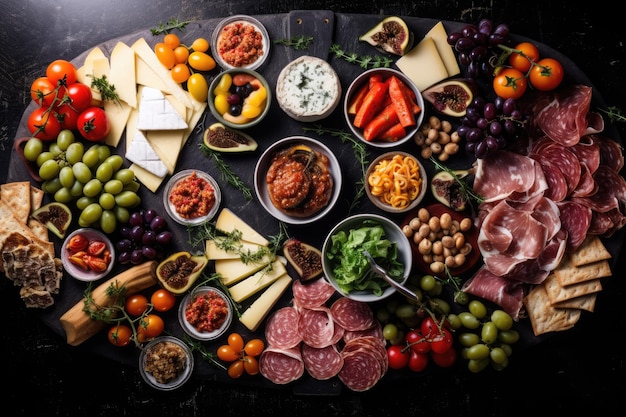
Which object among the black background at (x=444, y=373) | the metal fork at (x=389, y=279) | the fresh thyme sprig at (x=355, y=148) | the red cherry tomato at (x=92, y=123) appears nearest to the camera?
the metal fork at (x=389, y=279)

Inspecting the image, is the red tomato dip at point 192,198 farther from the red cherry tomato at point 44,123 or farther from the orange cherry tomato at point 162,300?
the red cherry tomato at point 44,123

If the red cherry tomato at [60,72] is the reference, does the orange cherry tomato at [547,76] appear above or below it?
above

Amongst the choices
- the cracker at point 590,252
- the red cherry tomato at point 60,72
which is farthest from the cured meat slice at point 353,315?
the red cherry tomato at point 60,72

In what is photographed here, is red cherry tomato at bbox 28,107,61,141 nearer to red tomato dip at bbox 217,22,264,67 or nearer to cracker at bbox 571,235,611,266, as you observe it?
red tomato dip at bbox 217,22,264,67

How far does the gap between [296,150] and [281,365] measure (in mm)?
1259

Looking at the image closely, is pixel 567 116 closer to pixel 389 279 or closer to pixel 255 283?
pixel 389 279

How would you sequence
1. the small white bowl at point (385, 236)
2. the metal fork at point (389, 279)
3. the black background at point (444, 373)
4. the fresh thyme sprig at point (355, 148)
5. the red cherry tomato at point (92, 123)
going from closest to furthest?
the metal fork at point (389, 279)
the small white bowl at point (385, 236)
the red cherry tomato at point (92, 123)
the fresh thyme sprig at point (355, 148)
the black background at point (444, 373)

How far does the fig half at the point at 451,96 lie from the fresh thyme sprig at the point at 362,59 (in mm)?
303

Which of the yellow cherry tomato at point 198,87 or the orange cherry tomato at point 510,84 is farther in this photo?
the yellow cherry tomato at point 198,87

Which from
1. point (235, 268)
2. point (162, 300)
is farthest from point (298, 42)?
point (162, 300)

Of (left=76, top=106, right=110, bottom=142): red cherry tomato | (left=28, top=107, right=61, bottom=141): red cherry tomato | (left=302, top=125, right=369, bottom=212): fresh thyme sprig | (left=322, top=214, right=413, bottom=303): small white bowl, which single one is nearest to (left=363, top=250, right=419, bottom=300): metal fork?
(left=322, top=214, right=413, bottom=303): small white bowl

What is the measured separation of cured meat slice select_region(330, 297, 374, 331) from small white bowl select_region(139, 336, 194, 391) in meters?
0.89

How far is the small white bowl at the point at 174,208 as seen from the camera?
322 cm

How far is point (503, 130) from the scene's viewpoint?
302 centimetres
